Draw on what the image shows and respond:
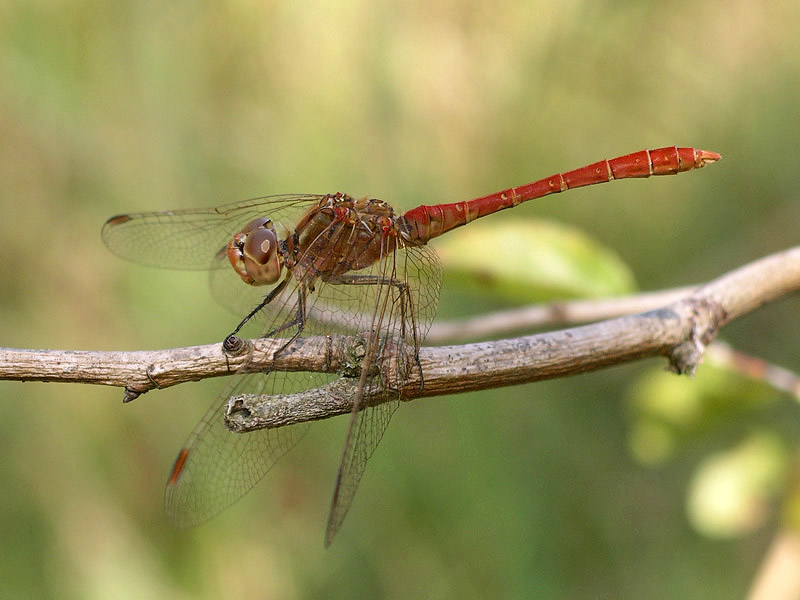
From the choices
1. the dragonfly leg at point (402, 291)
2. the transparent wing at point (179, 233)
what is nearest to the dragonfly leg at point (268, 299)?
the dragonfly leg at point (402, 291)

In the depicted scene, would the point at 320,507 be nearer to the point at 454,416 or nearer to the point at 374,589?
the point at 374,589

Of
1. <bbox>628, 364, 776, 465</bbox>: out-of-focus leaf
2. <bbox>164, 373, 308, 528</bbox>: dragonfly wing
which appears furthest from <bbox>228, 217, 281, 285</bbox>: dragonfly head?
<bbox>628, 364, 776, 465</bbox>: out-of-focus leaf

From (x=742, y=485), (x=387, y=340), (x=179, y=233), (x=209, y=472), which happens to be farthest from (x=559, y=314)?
(x=179, y=233)

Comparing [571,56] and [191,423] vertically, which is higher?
[571,56]

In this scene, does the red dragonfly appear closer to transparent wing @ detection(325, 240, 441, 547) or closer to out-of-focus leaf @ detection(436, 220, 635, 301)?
transparent wing @ detection(325, 240, 441, 547)

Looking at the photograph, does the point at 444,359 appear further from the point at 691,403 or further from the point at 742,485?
the point at 742,485

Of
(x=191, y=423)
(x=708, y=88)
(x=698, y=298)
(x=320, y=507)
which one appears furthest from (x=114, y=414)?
(x=708, y=88)
